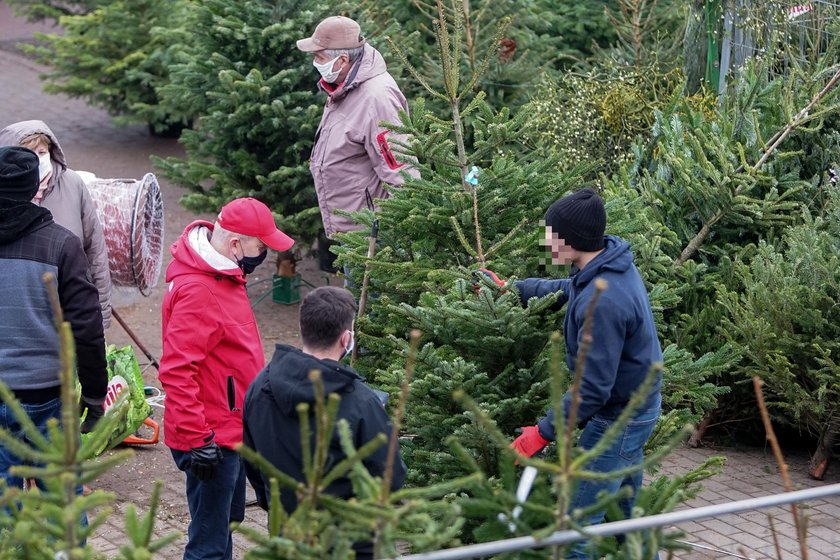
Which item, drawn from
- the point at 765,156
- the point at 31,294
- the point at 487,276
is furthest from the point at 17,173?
the point at 765,156

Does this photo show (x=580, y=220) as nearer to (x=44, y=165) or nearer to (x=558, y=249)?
(x=558, y=249)

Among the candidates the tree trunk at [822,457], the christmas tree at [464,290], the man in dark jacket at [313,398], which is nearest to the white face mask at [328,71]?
the christmas tree at [464,290]

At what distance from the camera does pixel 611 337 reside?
151 inches

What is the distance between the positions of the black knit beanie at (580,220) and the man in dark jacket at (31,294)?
201 centimetres

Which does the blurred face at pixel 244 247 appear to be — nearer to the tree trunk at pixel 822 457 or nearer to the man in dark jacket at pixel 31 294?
the man in dark jacket at pixel 31 294

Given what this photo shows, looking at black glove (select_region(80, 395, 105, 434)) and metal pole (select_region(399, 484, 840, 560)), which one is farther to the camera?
black glove (select_region(80, 395, 105, 434))

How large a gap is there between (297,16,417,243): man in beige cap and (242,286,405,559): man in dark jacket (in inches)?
123

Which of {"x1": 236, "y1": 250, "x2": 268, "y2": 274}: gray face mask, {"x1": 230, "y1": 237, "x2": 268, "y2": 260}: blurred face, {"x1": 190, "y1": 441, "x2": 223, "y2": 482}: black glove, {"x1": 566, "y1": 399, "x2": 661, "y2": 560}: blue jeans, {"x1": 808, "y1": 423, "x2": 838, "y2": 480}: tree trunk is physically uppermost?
{"x1": 230, "y1": 237, "x2": 268, "y2": 260}: blurred face

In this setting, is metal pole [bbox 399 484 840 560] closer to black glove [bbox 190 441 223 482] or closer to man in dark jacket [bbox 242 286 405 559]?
man in dark jacket [bbox 242 286 405 559]

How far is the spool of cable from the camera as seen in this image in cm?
661

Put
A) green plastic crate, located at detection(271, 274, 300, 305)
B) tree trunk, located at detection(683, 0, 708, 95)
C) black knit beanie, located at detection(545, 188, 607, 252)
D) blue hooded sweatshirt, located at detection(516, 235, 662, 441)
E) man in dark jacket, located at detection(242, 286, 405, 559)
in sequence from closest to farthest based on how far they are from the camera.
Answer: man in dark jacket, located at detection(242, 286, 405, 559)
blue hooded sweatshirt, located at detection(516, 235, 662, 441)
black knit beanie, located at detection(545, 188, 607, 252)
tree trunk, located at detection(683, 0, 708, 95)
green plastic crate, located at detection(271, 274, 300, 305)

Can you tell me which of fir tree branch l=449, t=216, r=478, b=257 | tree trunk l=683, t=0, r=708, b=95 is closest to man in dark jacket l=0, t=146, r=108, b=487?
fir tree branch l=449, t=216, r=478, b=257

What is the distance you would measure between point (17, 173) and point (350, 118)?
271 cm

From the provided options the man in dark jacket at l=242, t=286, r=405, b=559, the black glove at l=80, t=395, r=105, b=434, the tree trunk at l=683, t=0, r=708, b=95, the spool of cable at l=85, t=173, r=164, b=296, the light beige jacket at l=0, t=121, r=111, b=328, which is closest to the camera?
the man in dark jacket at l=242, t=286, r=405, b=559
